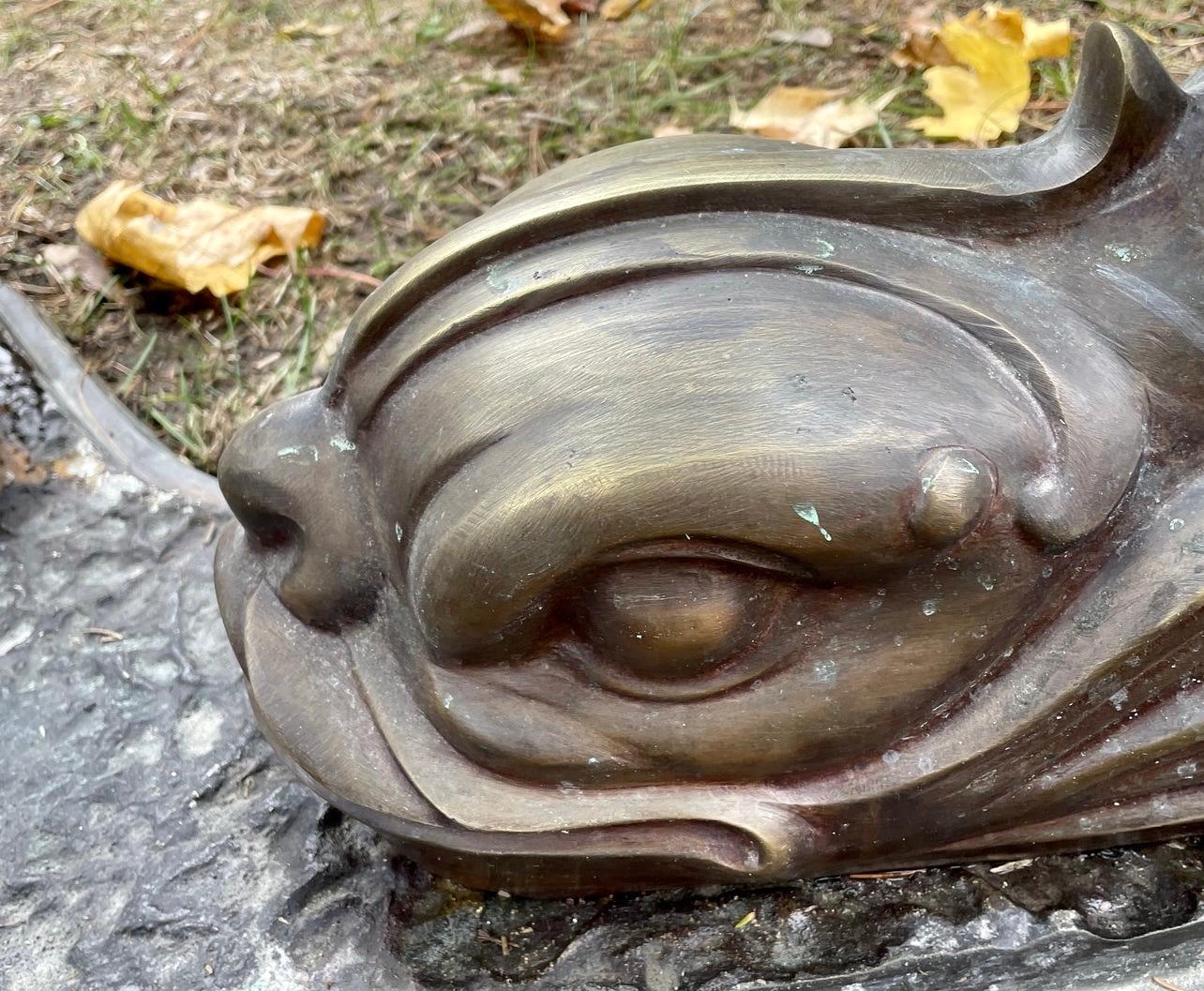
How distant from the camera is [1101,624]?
1022mm

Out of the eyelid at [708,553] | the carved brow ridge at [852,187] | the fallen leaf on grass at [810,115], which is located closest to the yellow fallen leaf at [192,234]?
the fallen leaf on grass at [810,115]

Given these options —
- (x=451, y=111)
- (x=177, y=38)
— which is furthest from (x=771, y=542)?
(x=177, y=38)

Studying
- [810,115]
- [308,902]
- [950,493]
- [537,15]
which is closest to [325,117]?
[537,15]

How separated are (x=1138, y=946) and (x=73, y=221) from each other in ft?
8.21

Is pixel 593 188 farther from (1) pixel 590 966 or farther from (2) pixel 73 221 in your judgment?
(2) pixel 73 221

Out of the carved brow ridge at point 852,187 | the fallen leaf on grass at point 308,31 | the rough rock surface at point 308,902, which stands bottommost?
the rough rock surface at point 308,902

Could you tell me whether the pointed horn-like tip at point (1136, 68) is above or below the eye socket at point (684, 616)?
above

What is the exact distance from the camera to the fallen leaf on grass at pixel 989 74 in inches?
Result: 93.4

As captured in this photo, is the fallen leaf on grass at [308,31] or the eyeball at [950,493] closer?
the eyeball at [950,493]

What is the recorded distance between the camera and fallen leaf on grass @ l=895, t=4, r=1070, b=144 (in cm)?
237

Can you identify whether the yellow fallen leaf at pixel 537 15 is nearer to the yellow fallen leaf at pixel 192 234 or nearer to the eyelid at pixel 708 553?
the yellow fallen leaf at pixel 192 234

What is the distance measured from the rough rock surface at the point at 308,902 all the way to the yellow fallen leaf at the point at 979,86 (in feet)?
5.46

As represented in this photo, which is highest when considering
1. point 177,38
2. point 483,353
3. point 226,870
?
point 483,353

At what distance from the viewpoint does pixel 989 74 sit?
2.41 metres
